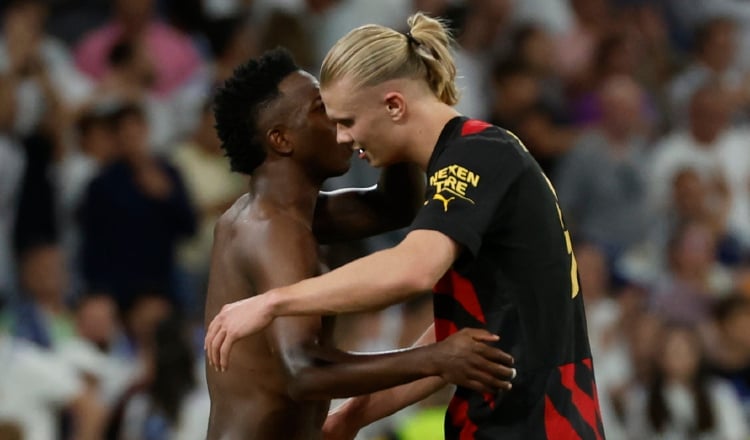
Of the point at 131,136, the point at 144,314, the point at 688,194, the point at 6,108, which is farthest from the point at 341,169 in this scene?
the point at 688,194

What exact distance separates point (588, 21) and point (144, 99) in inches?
139

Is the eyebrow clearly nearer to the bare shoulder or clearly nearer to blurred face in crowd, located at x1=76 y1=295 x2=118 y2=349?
the bare shoulder

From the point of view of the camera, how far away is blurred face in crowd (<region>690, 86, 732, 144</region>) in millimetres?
10188

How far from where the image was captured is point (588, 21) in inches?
418

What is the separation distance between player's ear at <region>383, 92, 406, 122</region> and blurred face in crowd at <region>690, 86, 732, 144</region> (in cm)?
658

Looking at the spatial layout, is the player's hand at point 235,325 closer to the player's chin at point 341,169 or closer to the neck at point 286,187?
the neck at point 286,187

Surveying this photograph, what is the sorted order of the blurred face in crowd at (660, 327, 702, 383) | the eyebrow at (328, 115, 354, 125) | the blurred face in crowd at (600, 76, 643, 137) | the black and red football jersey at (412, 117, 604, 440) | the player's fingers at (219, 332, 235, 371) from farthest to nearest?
the blurred face in crowd at (600, 76, 643, 137) → the blurred face in crowd at (660, 327, 702, 383) → the eyebrow at (328, 115, 354, 125) → the black and red football jersey at (412, 117, 604, 440) → the player's fingers at (219, 332, 235, 371)

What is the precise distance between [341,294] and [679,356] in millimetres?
5347

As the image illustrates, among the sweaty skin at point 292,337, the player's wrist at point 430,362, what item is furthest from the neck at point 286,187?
the player's wrist at point 430,362

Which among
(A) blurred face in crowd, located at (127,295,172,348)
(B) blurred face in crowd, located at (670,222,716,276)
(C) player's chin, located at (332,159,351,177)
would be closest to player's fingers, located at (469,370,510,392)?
(C) player's chin, located at (332,159,351,177)

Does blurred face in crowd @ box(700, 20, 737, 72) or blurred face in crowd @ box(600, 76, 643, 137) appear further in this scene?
blurred face in crowd @ box(700, 20, 737, 72)

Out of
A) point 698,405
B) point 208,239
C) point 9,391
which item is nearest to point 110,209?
point 208,239

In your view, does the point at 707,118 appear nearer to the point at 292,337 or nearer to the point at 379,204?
the point at 379,204

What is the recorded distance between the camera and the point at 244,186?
842 cm
